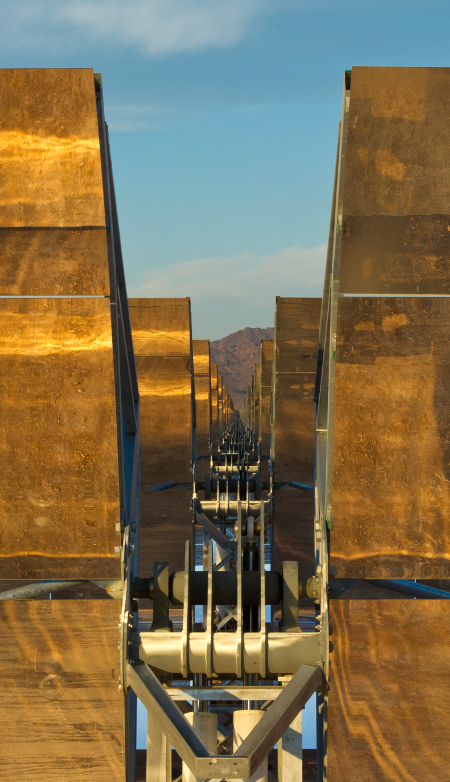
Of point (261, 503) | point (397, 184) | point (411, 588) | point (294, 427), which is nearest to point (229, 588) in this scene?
point (261, 503)

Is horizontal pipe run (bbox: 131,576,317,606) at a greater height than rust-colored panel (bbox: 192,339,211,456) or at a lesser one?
lesser

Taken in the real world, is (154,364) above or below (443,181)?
below

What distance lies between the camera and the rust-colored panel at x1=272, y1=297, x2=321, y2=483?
16.7 meters

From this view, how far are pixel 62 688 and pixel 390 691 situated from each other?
287 cm

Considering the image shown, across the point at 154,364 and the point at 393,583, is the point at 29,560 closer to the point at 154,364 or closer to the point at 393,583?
the point at 393,583

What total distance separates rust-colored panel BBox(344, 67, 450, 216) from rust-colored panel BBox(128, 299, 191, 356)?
1066 centimetres

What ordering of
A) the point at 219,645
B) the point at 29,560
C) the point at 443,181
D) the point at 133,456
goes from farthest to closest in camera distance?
the point at 133,456 → the point at 29,560 → the point at 443,181 → the point at 219,645

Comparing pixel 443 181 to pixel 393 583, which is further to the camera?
pixel 393 583

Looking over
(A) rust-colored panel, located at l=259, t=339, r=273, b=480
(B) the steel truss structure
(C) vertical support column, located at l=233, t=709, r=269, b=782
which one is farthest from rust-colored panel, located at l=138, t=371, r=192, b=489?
(C) vertical support column, located at l=233, t=709, r=269, b=782

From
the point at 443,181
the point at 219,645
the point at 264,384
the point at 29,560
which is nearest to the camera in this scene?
the point at 219,645

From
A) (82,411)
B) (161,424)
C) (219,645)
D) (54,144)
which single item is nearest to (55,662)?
(219,645)

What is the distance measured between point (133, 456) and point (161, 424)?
847 centimetres

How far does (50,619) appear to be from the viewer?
6316mm

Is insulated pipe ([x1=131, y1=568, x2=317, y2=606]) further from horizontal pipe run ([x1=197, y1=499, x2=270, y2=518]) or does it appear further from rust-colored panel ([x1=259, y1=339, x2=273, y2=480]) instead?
rust-colored panel ([x1=259, y1=339, x2=273, y2=480])
